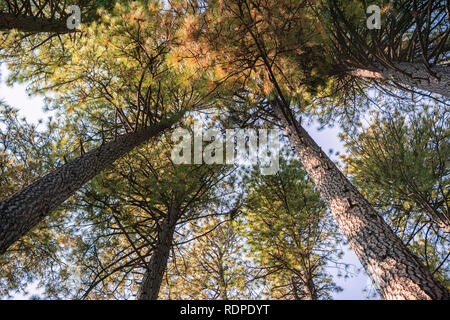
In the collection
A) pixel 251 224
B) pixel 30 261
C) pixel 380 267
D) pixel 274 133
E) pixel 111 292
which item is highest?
pixel 274 133

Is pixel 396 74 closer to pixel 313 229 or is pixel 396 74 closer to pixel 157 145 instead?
pixel 313 229

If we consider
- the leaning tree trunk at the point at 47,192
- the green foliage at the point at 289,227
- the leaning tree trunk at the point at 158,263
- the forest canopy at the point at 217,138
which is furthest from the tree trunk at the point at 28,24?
the green foliage at the point at 289,227

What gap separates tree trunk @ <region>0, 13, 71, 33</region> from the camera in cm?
392

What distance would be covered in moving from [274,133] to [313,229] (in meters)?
2.54

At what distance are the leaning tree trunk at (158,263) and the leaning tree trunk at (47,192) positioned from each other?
1751 millimetres

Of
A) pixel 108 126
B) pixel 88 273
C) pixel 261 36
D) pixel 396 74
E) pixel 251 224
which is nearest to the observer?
pixel 261 36

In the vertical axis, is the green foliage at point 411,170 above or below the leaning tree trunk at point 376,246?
above

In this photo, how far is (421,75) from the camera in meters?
3.78

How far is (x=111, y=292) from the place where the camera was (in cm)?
501

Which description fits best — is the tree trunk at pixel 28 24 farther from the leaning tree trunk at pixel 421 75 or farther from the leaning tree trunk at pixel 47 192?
the leaning tree trunk at pixel 421 75

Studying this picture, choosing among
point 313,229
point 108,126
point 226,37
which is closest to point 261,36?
point 226,37

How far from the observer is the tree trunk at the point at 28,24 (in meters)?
3.92

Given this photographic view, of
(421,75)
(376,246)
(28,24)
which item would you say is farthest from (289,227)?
(28,24)

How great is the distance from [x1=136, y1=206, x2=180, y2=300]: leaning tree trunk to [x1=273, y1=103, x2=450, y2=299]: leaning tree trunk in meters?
2.96
